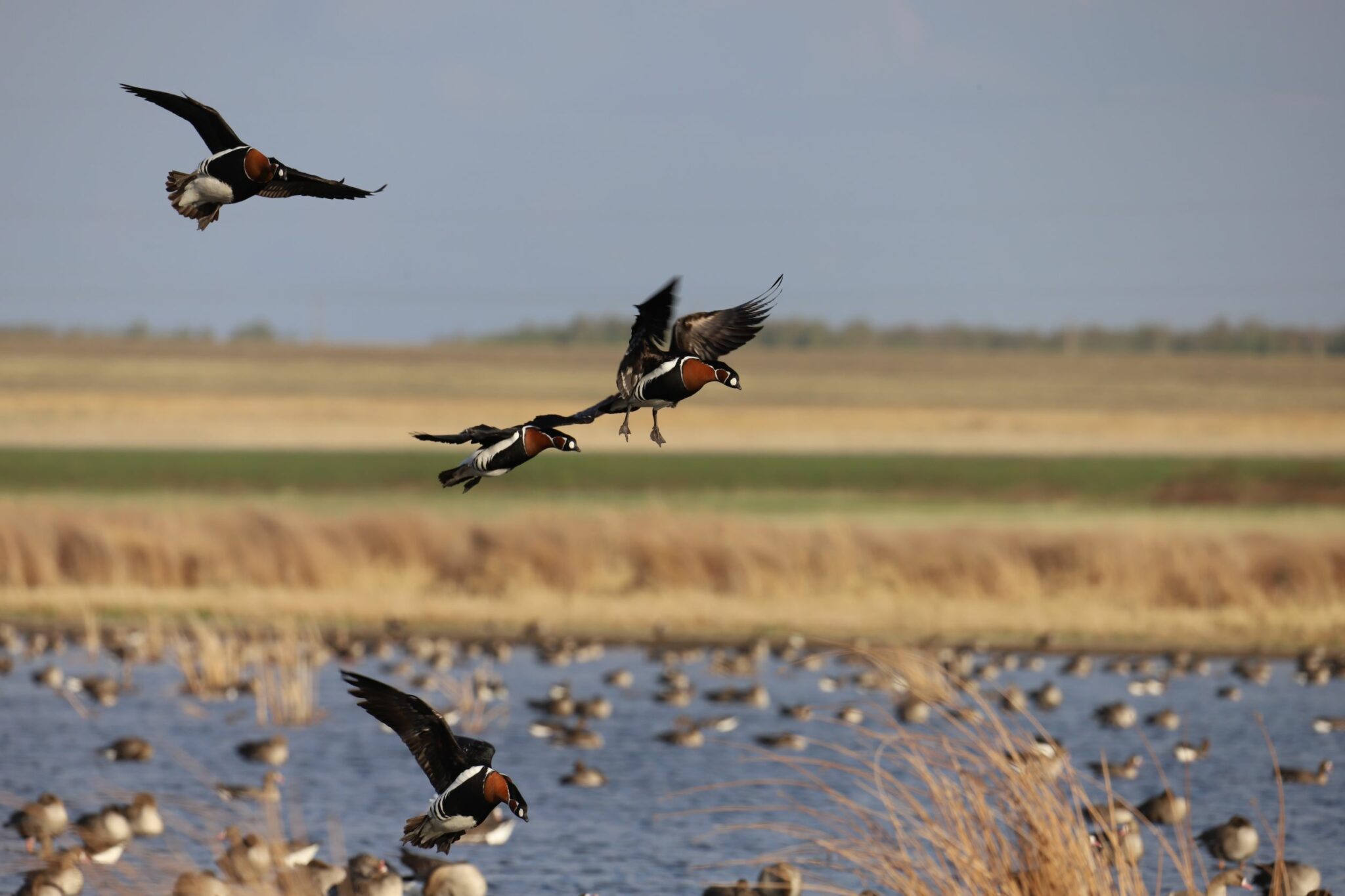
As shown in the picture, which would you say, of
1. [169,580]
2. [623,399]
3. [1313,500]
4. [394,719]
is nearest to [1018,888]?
[394,719]

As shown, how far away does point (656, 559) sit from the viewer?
42500 mm

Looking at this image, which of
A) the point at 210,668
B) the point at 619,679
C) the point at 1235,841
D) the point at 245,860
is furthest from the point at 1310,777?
the point at 210,668

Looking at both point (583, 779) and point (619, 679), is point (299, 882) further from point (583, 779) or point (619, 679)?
point (619, 679)

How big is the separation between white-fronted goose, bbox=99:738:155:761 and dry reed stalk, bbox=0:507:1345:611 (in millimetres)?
15758

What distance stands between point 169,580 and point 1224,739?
23.2 m

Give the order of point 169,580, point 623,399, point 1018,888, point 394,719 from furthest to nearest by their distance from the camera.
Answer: point 169,580 < point 1018,888 < point 394,719 < point 623,399

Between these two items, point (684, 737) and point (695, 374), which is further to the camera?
point (684, 737)

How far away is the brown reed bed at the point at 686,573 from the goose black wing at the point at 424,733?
106ft

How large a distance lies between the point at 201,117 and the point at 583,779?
19828 mm

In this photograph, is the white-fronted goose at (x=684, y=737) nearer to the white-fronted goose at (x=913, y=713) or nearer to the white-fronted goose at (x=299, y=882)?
the white-fronted goose at (x=913, y=713)

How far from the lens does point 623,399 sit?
488cm

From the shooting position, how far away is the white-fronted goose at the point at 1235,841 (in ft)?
63.8

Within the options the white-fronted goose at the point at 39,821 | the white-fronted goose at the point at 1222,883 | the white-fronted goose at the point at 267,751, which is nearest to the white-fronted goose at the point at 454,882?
the white-fronted goose at the point at 39,821

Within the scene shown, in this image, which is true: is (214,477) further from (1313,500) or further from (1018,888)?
(1018,888)
